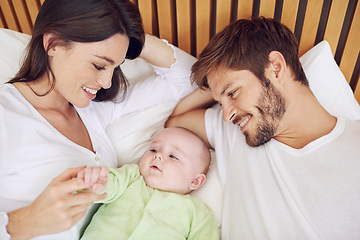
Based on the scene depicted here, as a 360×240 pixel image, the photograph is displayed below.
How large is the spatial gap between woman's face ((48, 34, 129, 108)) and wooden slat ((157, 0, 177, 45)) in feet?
2.33

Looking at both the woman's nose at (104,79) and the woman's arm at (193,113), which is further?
the woman's arm at (193,113)

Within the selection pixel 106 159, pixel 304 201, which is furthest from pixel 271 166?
pixel 106 159

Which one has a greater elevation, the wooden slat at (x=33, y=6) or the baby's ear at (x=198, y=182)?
the wooden slat at (x=33, y=6)

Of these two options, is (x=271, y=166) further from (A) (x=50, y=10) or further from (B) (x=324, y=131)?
(A) (x=50, y=10)

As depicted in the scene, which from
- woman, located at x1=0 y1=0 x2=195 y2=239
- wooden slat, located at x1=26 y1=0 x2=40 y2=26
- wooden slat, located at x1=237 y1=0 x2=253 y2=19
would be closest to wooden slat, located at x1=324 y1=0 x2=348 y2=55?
wooden slat, located at x1=237 y1=0 x2=253 y2=19

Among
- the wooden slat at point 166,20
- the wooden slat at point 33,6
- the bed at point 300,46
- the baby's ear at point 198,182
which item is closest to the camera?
the baby's ear at point 198,182

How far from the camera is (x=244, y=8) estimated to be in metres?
1.75

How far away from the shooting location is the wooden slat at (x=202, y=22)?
179 centimetres

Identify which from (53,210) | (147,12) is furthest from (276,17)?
(53,210)

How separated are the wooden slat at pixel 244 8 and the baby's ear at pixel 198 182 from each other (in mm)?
1010

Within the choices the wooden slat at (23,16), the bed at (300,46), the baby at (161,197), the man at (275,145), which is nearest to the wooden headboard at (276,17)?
the bed at (300,46)

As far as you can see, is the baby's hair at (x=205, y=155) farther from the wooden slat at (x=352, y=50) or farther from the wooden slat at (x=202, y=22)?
the wooden slat at (x=352, y=50)

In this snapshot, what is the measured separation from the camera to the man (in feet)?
4.13

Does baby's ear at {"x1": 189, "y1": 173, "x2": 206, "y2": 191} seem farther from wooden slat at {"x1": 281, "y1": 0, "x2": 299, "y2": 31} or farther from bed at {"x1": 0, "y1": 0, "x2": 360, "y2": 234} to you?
wooden slat at {"x1": 281, "y1": 0, "x2": 299, "y2": 31}
